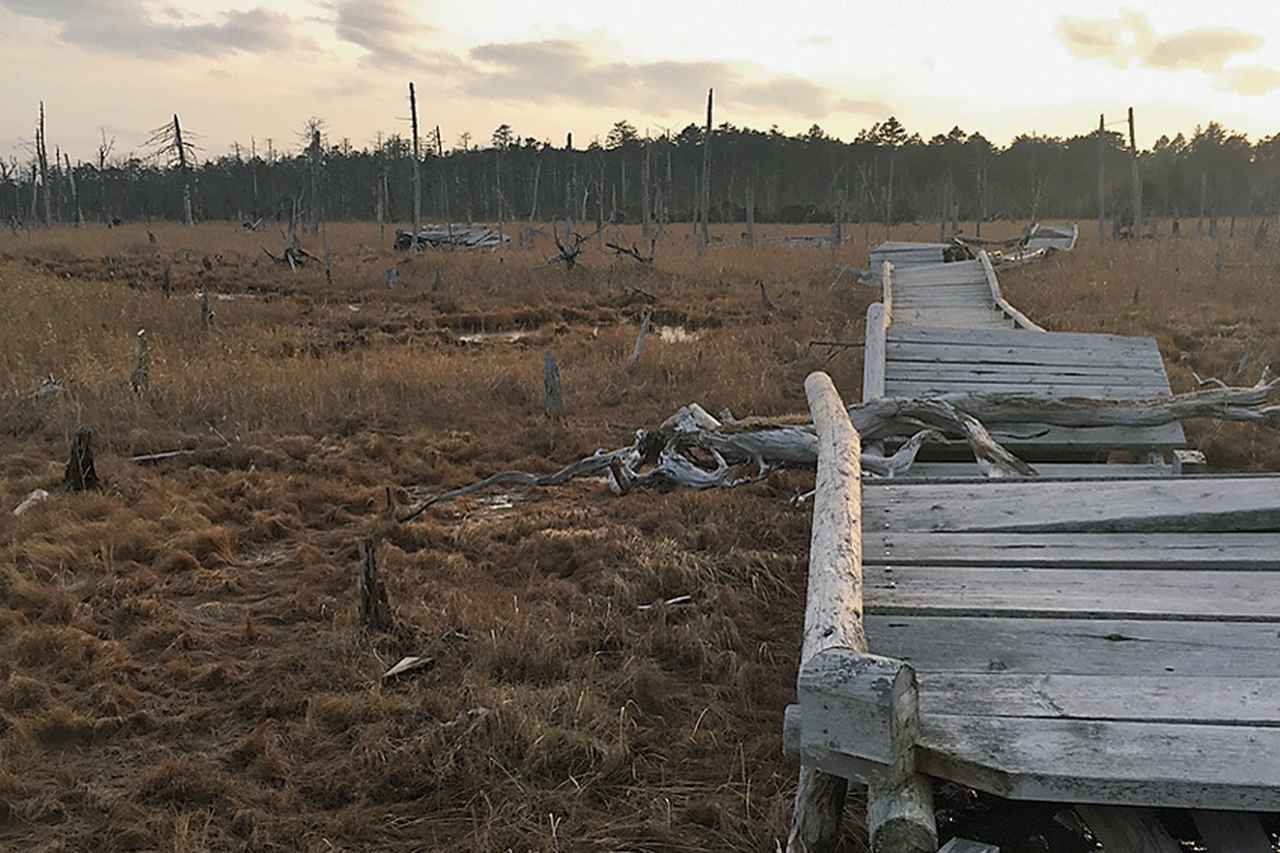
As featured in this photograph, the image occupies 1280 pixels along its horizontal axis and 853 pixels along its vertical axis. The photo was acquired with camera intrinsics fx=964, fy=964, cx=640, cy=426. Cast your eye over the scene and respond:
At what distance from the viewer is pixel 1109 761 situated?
1973 mm

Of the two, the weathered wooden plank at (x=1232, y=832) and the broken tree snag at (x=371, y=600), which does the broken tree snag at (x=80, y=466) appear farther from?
the weathered wooden plank at (x=1232, y=832)

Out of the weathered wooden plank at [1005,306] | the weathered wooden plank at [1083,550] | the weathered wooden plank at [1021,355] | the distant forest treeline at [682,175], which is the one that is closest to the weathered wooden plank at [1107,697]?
the weathered wooden plank at [1083,550]

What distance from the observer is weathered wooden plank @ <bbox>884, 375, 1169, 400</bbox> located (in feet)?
22.7

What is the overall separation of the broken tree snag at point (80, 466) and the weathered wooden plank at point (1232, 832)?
6087 mm

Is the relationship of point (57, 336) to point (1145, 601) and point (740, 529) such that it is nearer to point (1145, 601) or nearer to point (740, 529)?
point (740, 529)

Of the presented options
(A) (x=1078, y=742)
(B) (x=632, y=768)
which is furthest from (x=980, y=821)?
(B) (x=632, y=768)

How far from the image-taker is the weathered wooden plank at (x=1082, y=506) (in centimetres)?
340

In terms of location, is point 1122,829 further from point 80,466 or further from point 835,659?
point 80,466

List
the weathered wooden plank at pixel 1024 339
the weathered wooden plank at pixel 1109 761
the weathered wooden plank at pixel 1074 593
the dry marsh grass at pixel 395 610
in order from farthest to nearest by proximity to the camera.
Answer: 1. the weathered wooden plank at pixel 1024 339
2. the dry marsh grass at pixel 395 610
3. the weathered wooden plank at pixel 1074 593
4. the weathered wooden plank at pixel 1109 761

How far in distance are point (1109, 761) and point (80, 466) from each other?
6.04 metres

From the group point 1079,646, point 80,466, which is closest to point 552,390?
point 80,466

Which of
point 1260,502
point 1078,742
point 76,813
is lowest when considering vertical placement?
point 76,813

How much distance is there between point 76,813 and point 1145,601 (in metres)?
3.33

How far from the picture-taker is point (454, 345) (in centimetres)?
1302
